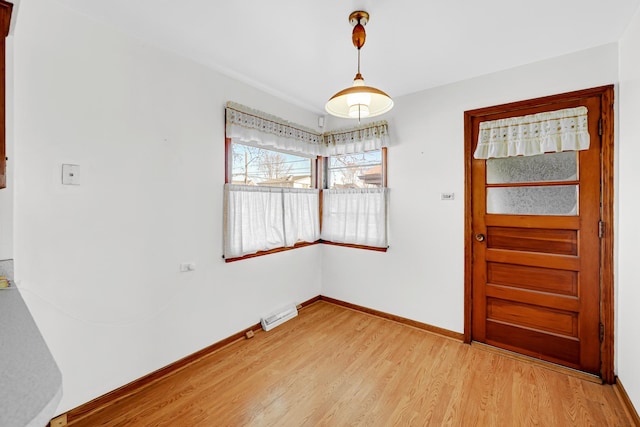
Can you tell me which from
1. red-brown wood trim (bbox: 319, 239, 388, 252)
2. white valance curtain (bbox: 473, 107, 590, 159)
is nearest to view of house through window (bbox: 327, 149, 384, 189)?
red-brown wood trim (bbox: 319, 239, 388, 252)

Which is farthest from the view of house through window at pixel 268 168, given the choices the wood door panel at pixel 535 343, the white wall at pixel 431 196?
the wood door panel at pixel 535 343

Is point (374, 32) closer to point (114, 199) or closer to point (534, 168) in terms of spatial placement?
point (534, 168)

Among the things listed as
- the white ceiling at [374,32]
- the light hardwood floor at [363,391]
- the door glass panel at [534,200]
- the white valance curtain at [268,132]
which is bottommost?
the light hardwood floor at [363,391]

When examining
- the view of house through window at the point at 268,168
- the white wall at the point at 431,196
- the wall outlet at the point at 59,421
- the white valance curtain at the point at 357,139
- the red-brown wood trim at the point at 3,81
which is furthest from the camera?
the white valance curtain at the point at 357,139

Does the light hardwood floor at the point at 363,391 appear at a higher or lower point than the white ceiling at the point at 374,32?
lower

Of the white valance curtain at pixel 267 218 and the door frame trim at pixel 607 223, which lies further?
the white valance curtain at pixel 267 218

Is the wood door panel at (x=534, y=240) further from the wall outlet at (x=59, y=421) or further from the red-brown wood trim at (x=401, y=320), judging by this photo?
the wall outlet at (x=59, y=421)

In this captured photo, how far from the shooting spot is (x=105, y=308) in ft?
6.07

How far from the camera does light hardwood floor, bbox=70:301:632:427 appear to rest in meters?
1.74

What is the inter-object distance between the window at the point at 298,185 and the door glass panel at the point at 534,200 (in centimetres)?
104

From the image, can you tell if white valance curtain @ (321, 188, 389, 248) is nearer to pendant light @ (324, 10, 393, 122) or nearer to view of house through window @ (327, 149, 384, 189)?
view of house through window @ (327, 149, 384, 189)

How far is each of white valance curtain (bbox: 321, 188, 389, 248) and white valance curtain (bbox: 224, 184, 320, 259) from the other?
155mm

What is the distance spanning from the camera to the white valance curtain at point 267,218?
2580mm

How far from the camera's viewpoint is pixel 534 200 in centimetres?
233
